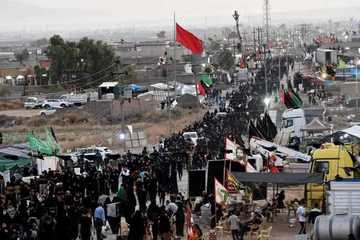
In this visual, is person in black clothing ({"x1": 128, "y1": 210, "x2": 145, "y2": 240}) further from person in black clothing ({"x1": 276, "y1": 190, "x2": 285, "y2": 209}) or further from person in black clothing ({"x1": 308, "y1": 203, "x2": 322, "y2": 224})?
person in black clothing ({"x1": 276, "y1": 190, "x2": 285, "y2": 209})

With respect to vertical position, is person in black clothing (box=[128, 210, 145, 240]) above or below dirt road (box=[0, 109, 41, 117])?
above

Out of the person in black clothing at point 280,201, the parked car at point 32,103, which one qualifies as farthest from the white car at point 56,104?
the person in black clothing at point 280,201

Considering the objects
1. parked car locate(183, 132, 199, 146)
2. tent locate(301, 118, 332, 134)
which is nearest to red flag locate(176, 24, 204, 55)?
parked car locate(183, 132, 199, 146)

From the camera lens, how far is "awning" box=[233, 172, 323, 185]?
1706 centimetres

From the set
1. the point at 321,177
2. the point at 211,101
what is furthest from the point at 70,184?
the point at 211,101

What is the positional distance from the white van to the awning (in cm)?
1398

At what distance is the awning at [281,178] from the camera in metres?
17.1

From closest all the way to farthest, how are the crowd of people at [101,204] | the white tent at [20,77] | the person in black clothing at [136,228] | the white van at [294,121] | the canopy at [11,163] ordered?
the crowd of people at [101,204] → the person in black clothing at [136,228] → the canopy at [11,163] → the white van at [294,121] → the white tent at [20,77]

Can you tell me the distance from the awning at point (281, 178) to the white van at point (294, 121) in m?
14.0

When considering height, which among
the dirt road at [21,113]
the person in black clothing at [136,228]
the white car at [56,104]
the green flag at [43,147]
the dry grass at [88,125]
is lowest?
the dirt road at [21,113]

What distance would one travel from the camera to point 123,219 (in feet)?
59.3

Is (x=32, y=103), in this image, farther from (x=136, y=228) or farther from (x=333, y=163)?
(x=136, y=228)

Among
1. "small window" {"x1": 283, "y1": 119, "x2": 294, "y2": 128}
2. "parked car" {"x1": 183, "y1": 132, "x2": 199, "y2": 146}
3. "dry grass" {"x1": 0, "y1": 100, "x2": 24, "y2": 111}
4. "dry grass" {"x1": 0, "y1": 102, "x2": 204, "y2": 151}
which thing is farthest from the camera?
"dry grass" {"x1": 0, "y1": 100, "x2": 24, "y2": 111}

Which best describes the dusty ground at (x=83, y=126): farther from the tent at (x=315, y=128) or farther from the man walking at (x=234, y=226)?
the man walking at (x=234, y=226)
